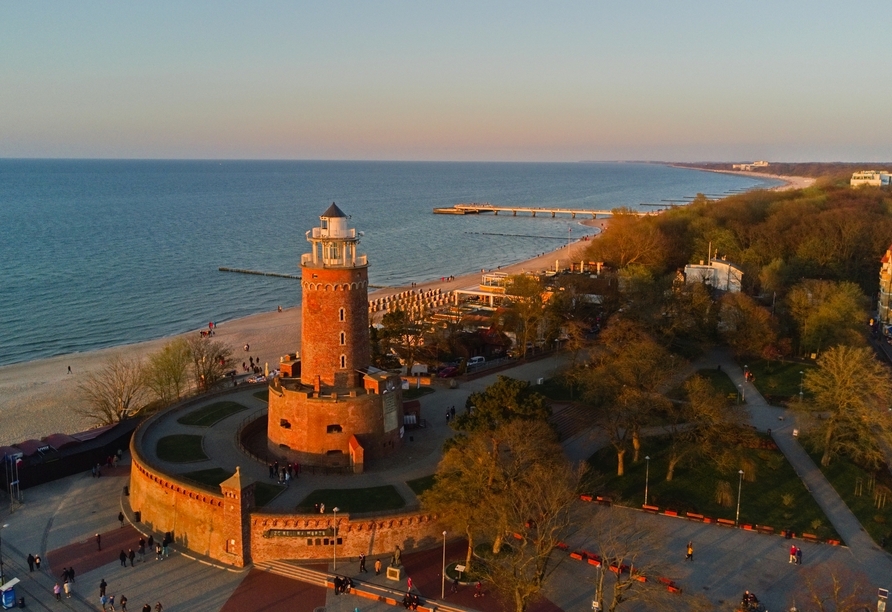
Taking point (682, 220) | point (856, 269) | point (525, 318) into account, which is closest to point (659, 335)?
point (525, 318)

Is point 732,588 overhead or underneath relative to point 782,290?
underneath

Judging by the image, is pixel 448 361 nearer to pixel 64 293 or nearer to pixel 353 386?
pixel 353 386

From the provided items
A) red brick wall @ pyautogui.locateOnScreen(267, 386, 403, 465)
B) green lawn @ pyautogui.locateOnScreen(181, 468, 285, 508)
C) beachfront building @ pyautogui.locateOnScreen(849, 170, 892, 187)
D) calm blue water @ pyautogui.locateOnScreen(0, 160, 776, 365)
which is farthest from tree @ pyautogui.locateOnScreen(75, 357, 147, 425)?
beachfront building @ pyautogui.locateOnScreen(849, 170, 892, 187)

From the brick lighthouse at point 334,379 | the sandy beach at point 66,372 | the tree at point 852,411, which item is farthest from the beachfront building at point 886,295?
the brick lighthouse at point 334,379

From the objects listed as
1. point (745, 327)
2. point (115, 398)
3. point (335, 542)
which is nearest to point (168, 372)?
point (115, 398)

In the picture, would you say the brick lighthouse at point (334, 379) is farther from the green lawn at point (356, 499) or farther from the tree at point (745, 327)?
the tree at point (745, 327)

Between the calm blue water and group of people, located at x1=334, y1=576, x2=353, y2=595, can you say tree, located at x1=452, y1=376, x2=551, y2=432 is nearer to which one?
group of people, located at x1=334, y1=576, x2=353, y2=595

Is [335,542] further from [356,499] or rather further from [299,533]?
[356,499]
